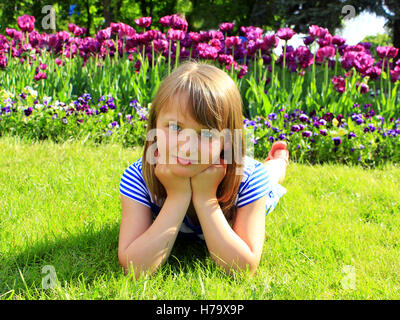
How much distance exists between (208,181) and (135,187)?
36cm

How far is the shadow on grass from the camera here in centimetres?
166

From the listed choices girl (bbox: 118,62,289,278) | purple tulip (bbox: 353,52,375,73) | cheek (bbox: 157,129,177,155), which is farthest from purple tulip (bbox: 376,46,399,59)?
cheek (bbox: 157,129,177,155)

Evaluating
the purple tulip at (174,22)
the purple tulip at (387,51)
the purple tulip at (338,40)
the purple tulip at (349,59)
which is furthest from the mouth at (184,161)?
the purple tulip at (387,51)

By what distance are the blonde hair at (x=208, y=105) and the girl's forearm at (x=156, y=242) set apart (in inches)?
7.1

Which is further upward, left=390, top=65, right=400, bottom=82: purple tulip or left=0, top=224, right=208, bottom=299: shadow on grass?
left=390, top=65, right=400, bottom=82: purple tulip

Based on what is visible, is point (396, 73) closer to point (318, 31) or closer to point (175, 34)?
point (318, 31)

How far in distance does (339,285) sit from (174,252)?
2.48 ft

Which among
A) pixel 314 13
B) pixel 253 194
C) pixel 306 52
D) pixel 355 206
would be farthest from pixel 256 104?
pixel 314 13

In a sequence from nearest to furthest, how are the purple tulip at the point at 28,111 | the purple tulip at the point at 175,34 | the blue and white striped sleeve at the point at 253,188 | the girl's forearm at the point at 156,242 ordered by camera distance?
1. the girl's forearm at the point at 156,242
2. the blue and white striped sleeve at the point at 253,188
3. the purple tulip at the point at 28,111
4. the purple tulip at the point at 175,34

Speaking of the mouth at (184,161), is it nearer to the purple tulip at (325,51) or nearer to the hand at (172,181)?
the hand at (172,181)

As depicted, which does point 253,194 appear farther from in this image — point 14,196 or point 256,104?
point 256,104

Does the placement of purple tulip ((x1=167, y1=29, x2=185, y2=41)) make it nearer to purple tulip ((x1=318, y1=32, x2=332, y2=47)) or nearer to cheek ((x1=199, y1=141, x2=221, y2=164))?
purple tulip ((x1=318, y1=32, x2=332, y2=47))

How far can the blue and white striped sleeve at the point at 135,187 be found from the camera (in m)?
1.83

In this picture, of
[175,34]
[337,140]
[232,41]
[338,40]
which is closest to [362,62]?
[338,40]
